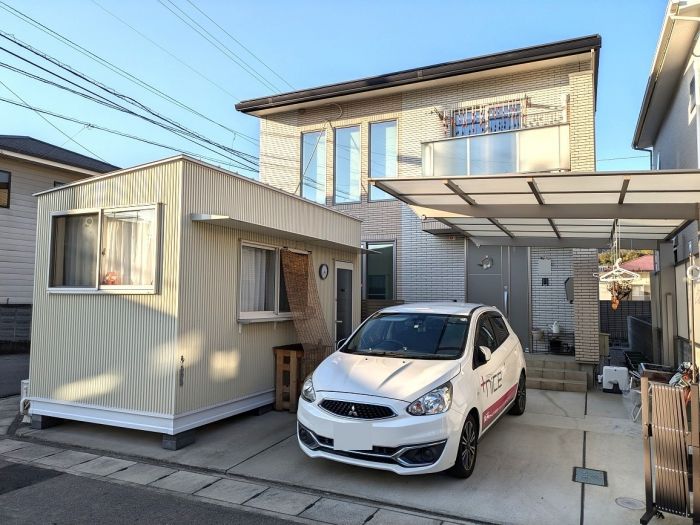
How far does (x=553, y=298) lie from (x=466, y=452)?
739 centimetres

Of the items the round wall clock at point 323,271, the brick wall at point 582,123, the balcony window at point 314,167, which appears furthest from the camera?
the balcony window at point 314,167

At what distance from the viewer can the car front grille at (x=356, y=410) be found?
4.69 metres

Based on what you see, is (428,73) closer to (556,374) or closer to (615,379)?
(556,374)

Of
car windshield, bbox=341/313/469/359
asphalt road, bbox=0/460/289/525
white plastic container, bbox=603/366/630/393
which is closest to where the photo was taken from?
asphalt road, bbox=0/460/289/525

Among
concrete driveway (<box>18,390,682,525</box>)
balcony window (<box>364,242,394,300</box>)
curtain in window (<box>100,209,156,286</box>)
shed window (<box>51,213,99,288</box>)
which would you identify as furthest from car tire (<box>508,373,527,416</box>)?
shed window (<box>51,213,99,288</box>)

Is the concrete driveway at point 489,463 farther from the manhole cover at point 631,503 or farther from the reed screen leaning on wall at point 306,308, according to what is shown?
the reed screen leaning on wall at point 306,308

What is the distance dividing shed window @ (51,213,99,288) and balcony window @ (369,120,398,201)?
26.0ft

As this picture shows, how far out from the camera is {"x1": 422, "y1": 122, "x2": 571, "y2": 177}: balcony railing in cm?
1038

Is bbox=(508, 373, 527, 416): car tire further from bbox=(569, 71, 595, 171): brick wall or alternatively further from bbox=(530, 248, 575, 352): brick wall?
bbox=(569, 71, 595, 171): brick wall

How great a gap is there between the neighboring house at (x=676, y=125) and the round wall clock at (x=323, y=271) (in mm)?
5886

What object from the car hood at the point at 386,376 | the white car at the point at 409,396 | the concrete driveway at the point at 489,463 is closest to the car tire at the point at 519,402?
the concrete driveway at the point at 489,463

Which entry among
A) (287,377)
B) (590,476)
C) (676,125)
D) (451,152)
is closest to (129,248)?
(287,377)

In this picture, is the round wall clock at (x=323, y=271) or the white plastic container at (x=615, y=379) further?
the round wall clock at (x=323, y=271)

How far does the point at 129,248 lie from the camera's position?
651cm
